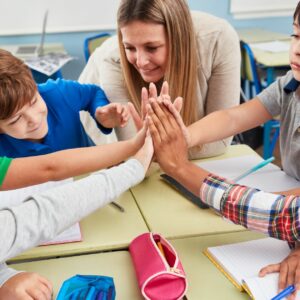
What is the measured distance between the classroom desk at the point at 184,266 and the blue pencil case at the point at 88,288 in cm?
4

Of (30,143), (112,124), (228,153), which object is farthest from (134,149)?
(228,153)

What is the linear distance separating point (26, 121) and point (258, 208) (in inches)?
29.3

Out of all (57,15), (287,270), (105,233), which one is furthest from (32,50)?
(287,270)

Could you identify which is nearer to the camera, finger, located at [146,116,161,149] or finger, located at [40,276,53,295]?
finger, located at [40,276,53,295]

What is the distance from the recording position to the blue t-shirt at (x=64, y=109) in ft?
5.16

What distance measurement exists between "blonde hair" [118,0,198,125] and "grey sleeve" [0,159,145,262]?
0.64m

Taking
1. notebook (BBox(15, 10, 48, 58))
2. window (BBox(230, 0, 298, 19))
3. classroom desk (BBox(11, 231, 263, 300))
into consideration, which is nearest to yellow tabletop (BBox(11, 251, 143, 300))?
classroom desk (BBox(11, 231, 263, 300))

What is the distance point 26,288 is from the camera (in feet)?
3.01

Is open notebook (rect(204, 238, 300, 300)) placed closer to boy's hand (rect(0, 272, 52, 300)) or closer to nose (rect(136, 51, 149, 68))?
boy's hand (rect(0, 272, 52, 300))

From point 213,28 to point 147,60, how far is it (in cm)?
32

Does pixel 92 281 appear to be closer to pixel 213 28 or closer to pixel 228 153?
pixel 228 153

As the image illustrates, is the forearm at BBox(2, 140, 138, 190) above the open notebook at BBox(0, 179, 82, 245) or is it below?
above

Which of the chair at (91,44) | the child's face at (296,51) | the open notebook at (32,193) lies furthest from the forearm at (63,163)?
the chair at (91,44)

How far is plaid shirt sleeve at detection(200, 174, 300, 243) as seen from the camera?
38.6 inches
